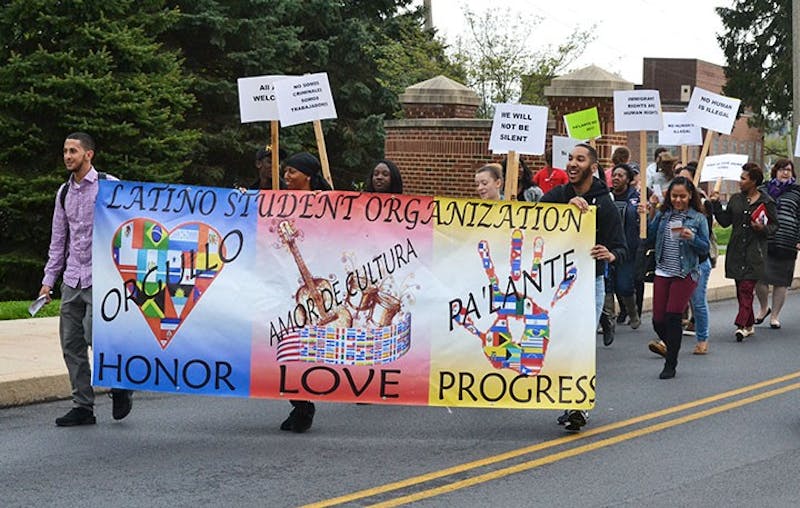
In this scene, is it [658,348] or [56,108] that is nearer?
[658,348]

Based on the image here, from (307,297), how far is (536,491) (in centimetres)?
216

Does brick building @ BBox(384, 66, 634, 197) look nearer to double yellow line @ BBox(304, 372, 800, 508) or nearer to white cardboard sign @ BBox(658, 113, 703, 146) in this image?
white cardboard sign @ BBox(658, 113, 703, 146)

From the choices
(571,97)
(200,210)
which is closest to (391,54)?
(571,97)

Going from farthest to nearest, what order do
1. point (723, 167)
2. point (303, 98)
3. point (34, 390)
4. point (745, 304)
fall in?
point (723, 167) < point (745, 304) < point (303, 98) < point (34, 390)

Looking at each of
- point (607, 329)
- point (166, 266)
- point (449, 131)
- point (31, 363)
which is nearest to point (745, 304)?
point (607, 329)

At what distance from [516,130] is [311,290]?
3.76 metres

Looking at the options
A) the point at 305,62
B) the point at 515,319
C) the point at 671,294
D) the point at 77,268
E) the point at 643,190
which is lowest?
the point at 671,294

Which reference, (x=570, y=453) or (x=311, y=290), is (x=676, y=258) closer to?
(x=570, y=453)

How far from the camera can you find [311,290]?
852cm

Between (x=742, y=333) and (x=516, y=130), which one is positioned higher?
(x=516, y=130)

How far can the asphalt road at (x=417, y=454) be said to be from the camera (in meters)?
6.95

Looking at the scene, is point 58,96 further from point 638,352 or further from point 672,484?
point 672,484

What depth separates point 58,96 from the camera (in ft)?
66.3

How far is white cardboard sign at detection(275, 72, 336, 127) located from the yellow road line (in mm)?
4636
